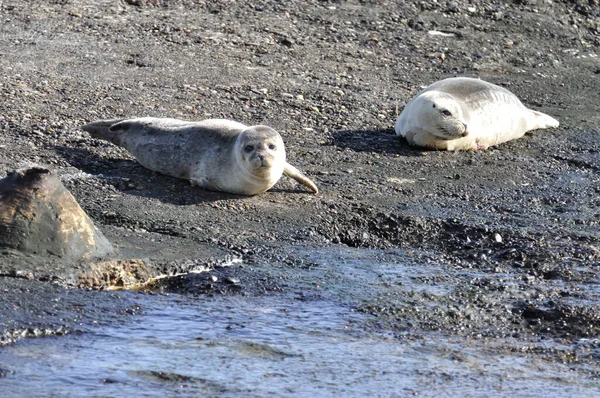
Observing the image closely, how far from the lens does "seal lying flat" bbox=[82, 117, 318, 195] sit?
6438mm

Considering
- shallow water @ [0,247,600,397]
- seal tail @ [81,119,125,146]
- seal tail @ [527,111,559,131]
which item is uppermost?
seal tail @ [527,111,559,131]

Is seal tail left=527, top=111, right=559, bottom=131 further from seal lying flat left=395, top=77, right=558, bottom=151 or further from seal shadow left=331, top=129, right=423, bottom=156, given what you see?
seal shadow left=331, top=129, right=423, bottom=156

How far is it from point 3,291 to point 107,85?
12.2 feet

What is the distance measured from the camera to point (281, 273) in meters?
5.42

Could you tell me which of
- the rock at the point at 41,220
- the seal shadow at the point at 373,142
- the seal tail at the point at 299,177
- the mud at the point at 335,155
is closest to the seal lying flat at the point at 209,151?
the seal tail at the point at 299,177

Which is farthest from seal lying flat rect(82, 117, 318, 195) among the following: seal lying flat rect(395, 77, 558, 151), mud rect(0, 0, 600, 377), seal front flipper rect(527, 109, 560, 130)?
seal front flipper rect(527, 109, 560, 130)

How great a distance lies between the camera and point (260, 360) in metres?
4.38

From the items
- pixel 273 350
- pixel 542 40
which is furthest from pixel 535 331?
pixel 542 40

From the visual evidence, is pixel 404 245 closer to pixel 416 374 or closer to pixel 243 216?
pixel 243 216

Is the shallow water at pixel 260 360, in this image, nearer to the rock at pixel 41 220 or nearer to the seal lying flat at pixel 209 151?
the rock at pixel 41 220

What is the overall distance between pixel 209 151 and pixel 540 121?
313 centimetres

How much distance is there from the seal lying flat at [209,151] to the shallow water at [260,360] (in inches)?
62.1

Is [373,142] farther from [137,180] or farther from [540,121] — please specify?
[137,180]

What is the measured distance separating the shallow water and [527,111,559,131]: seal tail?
409 cm
